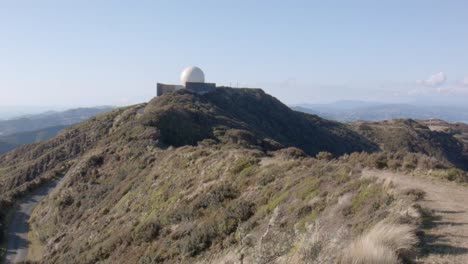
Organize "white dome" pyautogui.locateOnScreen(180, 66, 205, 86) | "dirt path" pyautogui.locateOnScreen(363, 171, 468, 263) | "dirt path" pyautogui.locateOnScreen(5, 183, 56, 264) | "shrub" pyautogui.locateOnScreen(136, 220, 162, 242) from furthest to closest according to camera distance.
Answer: "white dome" pyautogui.locateOnScreen(180, 66, 205, 86), "dirt path" pyautogui.locateOnScreen(5, 183, 56, 264), "shrub" pyautogui.locateOnScreen(136, 220, 162, 242), "dirt path" pyautogui.locateOnScreen(363, 171, 468, 263)

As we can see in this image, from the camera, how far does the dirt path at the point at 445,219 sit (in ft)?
21.6

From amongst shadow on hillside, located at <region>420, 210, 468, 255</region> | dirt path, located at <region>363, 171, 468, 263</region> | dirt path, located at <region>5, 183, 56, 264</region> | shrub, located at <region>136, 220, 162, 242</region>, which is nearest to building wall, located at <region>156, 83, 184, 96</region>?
dirt path, located at <region>5, 183, 56, 264</region>

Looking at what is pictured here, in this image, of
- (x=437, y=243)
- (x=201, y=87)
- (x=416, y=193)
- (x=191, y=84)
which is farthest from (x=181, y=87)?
→ (x=437, y=243)

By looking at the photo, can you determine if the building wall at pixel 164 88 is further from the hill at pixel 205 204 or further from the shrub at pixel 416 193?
the shrub at pixel 416 193

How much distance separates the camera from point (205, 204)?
16.0m

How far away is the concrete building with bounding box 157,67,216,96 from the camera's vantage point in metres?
71.8

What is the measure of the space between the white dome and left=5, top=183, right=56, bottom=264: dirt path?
40.5 metres

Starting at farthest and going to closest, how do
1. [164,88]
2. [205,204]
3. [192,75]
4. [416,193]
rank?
[192,75]
[164,88]
[205,204]
[416,193]

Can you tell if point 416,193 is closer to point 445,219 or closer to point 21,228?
point 445,219

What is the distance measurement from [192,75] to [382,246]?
72.1 m

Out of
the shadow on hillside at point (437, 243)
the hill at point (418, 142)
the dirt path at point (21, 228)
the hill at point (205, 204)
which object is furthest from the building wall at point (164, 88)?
the shadow on hillside at point (437, 243)

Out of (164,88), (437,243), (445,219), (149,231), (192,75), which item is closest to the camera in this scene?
(437,243)

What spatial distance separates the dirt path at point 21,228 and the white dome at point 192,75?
4053 centimetres

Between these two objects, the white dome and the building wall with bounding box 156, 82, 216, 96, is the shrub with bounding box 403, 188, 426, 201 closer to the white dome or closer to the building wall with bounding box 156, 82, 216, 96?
the building wall with bounding box 156, 82, 216, 96
